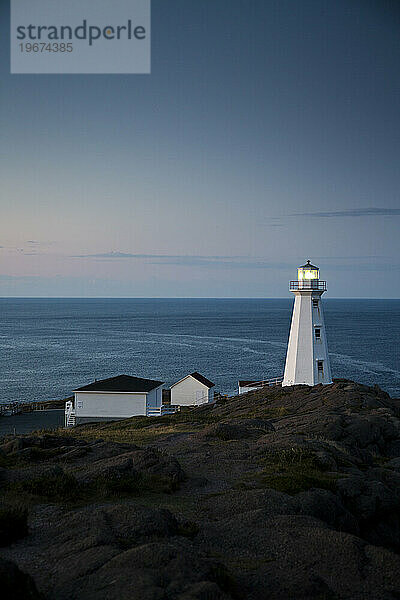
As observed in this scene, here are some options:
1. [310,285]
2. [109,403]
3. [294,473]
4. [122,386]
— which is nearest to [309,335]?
[310,285]

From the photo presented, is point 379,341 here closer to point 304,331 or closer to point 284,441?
point 304,331

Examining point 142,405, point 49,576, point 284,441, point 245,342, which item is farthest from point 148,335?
point 49,576

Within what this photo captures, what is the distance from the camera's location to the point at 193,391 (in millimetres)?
44656

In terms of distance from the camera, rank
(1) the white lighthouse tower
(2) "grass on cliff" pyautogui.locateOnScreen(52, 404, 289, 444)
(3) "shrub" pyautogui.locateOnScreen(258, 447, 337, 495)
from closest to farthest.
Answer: (3) "shrub" pyautogui.locateOnScreen(258, 447, 337, 495) → (2) "grass on cliff" pyautogui.locateOnScreen(52, 404, 289, 444) → (1) the white lighthouse tower

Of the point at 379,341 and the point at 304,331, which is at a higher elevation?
the point at 304,331

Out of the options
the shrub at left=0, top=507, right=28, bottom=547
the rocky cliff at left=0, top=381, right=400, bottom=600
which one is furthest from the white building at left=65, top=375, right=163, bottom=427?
the shrub at left=0, top=507, right=28, bottom=547

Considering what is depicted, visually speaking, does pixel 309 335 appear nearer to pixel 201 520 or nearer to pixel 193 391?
pixel 193 391

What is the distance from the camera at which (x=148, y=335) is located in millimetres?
142875

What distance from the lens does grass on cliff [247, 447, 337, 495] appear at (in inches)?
438

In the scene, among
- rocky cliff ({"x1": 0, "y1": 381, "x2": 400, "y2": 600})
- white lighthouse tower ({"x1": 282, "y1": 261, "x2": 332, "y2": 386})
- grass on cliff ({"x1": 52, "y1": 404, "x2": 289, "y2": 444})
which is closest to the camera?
rocky cliff ({"x1": 0, "y1": 381, "x2": 400, "y2": 600})

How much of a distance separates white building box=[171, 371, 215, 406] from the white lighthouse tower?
922 cm

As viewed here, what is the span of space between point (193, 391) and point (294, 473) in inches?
1292

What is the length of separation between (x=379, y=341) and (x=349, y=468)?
368 ft

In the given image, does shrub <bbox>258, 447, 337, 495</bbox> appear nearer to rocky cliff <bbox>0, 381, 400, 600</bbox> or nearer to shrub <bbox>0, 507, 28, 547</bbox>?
rocky cliff <bbox>0, 381, 400, 600</bbox>
